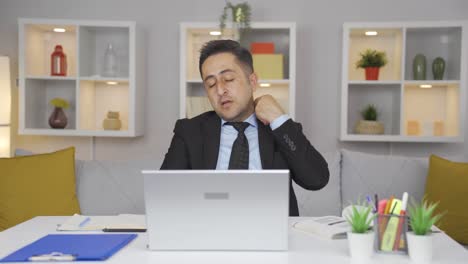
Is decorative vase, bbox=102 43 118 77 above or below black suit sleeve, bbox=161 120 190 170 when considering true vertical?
above

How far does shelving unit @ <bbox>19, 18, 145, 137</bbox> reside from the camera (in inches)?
150

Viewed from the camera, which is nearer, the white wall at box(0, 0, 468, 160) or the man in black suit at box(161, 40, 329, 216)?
the man in black suit at box(161, 40, 329, 216)

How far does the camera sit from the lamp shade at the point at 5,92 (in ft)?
12.4

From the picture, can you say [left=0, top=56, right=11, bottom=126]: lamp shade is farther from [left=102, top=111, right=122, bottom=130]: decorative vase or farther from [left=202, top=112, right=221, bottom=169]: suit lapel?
[left=202, top=112, right=221, bottom=169]: suit lapel

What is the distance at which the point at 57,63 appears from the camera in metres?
3.90

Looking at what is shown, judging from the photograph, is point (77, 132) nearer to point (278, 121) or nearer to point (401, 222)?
point (278, 121)

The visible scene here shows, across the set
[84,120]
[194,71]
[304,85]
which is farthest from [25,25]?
[304,85]

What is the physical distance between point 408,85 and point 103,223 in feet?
8.64

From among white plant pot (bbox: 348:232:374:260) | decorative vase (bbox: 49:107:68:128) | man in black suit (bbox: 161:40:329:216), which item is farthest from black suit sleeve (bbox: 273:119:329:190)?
decorative vase (bbox: 49:107:68:128)

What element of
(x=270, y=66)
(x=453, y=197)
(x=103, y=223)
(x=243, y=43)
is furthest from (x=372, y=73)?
(x=103, y=223)

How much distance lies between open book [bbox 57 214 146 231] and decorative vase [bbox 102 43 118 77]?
2137 millimetres

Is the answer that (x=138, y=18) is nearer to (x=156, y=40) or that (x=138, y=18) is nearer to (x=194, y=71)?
(x=156, y=40)

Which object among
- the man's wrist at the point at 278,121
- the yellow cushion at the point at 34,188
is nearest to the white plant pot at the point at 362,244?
the man's wrist at the point at 278,121

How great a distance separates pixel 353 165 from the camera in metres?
3.35
